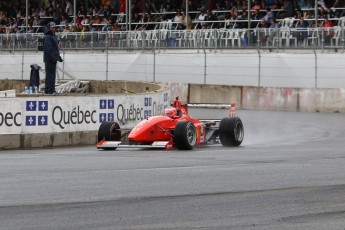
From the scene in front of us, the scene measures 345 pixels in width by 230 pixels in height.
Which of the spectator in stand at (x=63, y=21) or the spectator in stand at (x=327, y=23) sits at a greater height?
the spectator in stand at (x=63, y=21)

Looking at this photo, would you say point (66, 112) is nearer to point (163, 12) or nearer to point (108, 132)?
point (108, 132)

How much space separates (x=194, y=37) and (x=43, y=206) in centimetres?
2708

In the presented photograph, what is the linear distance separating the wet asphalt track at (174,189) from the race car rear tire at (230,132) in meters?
0.69

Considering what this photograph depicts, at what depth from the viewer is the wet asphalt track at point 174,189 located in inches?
355

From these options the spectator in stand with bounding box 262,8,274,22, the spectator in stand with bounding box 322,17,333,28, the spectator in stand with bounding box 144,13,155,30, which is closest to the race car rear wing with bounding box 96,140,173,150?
the spectator in stand with bounding box 322,17,333,28

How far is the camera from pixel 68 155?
670 inches

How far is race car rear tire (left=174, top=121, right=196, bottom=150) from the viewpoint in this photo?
58.9 ft

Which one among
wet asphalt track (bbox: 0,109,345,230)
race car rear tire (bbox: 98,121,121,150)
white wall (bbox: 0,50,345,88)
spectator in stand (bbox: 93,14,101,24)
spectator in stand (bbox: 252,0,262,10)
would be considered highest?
spectator in stand (bbox: 252,0,262,10)

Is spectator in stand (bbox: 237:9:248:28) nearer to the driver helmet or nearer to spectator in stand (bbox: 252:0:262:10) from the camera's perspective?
spectator in stand (bbox: 252:0:262:10)

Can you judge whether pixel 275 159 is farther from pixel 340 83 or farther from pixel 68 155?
pixel 340 83

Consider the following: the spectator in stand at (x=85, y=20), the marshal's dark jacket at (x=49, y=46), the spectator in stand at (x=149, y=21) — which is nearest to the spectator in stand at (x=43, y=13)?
the spectator in stand at (x=85, y=20)

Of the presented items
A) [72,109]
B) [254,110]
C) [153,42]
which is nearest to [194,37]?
[153,42]

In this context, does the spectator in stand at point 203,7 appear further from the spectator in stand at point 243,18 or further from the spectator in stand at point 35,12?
the spectator in stand at point 35,12

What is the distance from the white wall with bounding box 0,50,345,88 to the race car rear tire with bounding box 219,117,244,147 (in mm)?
12725
